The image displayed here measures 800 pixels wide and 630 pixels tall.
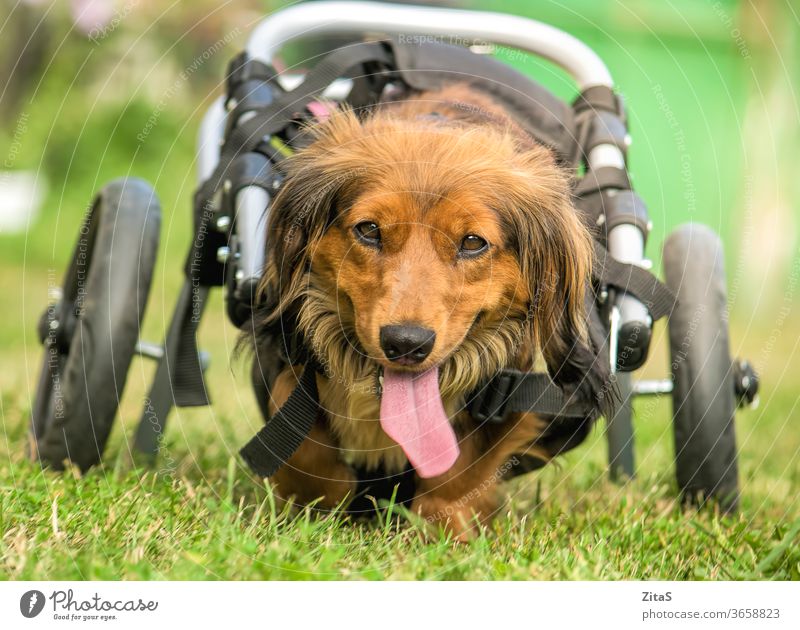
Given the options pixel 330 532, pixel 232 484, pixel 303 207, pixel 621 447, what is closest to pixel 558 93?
pixel 621 447

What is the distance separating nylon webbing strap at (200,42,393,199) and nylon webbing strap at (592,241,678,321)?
0.88m

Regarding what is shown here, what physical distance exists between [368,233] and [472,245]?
0.84ft

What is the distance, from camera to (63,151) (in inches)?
318

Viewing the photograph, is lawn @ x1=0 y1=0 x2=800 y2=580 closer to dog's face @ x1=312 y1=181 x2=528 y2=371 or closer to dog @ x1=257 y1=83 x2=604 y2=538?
dog @ x1=257 y1=83 x2=604 y2=538

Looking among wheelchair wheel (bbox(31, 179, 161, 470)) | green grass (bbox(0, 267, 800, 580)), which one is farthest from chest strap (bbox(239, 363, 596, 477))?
wheelchair wheel (bbox(31, 179, 161, 470))

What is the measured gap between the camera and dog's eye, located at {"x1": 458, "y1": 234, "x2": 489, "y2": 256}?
7.88 ft

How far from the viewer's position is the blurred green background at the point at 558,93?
7078 millimetres

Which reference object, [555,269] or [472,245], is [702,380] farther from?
[472,245]

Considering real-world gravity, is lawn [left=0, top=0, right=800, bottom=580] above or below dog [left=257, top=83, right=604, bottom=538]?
below

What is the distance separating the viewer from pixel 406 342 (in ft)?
7.34

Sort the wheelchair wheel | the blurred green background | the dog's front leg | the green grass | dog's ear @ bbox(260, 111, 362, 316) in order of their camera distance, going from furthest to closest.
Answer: the blurred green background, the wheelchair wheel, the dog's front leg, dog's ear @ bbox(260, 111, 362, 316), the green grass
